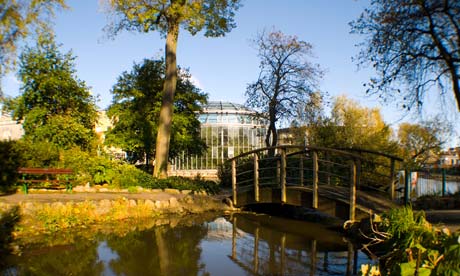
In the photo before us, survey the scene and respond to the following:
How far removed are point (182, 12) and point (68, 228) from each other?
947cm

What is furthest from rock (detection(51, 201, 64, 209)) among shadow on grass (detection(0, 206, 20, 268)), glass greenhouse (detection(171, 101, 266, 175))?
glass greenhouse (detection(171, 101, 266, 175))

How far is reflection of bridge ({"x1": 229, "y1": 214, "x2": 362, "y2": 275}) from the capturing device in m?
6.66

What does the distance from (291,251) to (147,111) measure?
1416 centimetres

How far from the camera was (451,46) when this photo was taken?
1205 centimetres

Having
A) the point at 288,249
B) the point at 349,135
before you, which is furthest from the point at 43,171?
the point at 349,135

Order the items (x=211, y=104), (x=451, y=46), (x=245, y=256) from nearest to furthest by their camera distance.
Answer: (x=245, y=256) → (x=451, y=46) → (x=211, y=104)

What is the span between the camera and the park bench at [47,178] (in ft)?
38.3

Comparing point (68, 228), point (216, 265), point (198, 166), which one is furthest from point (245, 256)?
point (198, 166)

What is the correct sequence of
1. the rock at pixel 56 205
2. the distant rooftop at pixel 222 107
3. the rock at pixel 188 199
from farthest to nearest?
the distant rooftop at pixel 222 107, the rock at pixel 188 199, the rock at pixel 56 205

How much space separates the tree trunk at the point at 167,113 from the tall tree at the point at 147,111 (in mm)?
3770

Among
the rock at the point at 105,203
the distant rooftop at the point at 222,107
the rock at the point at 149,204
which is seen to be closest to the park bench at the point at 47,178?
the rock at the point at 105,203

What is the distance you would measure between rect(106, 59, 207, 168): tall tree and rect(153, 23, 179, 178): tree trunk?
3770 mm

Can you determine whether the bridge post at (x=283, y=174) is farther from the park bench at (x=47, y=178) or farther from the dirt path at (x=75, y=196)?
the park bench at (x=47, y=178)

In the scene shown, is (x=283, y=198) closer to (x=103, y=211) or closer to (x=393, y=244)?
(x=103, y=211)
